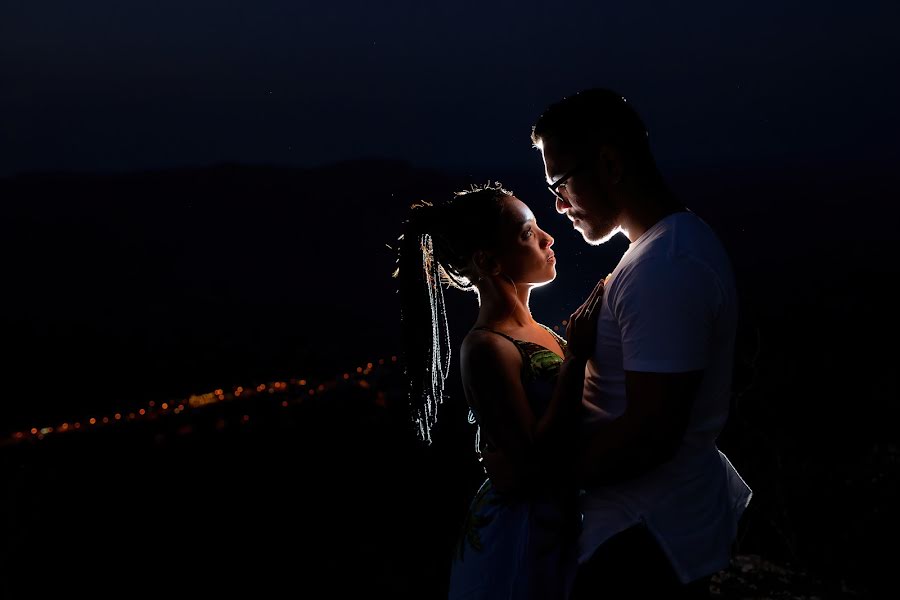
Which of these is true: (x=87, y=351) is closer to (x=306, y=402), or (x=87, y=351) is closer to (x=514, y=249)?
(x=306, y=402)

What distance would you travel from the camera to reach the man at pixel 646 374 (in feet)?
4.99

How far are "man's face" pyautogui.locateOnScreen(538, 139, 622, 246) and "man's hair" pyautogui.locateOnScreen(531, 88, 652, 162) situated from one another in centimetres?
4

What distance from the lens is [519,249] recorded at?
2.29 m

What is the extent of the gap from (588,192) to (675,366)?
649mm

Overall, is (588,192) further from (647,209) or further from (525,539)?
(525,539)

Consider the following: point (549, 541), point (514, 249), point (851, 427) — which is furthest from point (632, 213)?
point (851, 427)

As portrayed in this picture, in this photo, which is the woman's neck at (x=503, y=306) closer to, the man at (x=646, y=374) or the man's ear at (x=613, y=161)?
the man at (x=646, y=374)

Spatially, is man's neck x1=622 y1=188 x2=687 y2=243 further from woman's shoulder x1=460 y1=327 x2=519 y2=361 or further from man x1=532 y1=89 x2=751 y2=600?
woman's shoulder x1=460 y1=327 x2=519 y2=361

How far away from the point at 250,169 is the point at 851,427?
126 feet

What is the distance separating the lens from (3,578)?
7582 millimetres

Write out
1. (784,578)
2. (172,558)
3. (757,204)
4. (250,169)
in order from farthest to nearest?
(250,169)
(757,204)
(172,558)
(784,578)

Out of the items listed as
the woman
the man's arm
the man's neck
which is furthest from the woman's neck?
the man's arm

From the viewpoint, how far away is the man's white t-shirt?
1.51 metres

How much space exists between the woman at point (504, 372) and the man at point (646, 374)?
0.09 meters
